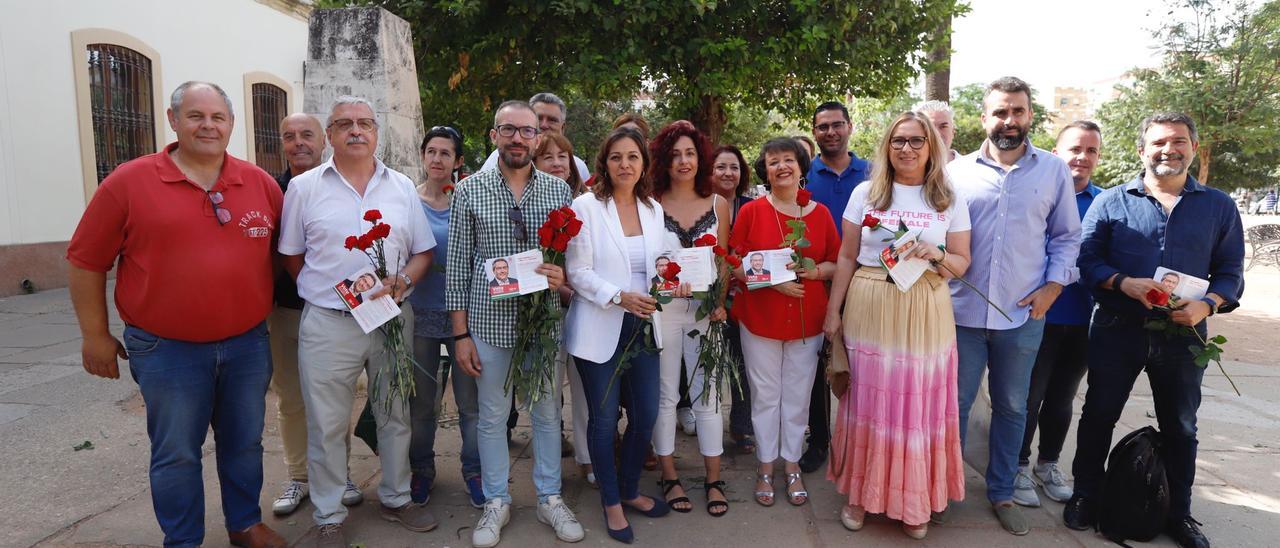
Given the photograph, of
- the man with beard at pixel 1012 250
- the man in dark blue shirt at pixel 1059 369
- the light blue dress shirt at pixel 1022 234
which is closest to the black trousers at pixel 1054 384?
the man in dark blue shirt at pixel 1059 369

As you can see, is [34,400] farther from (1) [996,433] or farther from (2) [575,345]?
(1) [996,433]

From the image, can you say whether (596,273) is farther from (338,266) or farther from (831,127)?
(831,127)

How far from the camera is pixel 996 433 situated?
3.72 meters

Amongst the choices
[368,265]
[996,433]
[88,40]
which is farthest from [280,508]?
[88,40]

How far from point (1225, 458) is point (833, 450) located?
2.96m

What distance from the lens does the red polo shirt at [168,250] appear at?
280cm

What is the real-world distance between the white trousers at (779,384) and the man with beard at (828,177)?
603 mm

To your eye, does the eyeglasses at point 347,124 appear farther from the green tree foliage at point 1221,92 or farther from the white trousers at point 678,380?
the green tree foliage at point 1221,92

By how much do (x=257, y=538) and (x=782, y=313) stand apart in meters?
2.70

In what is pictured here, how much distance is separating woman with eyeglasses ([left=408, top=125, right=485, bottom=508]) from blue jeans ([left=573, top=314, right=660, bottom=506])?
2.24ft

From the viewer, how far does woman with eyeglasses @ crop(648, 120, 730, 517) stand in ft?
12.1

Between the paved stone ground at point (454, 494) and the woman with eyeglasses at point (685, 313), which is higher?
the woman with eyeglasses at point (685, 313)

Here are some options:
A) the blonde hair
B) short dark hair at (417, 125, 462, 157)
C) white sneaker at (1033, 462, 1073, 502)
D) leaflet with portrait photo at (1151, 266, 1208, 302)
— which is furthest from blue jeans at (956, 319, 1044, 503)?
short dark hair at (417, 125, 462, 157)

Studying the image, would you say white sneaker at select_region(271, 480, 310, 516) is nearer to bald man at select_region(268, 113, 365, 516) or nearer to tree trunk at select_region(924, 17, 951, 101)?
bald man at select_region(268, 113, 365, 516)
